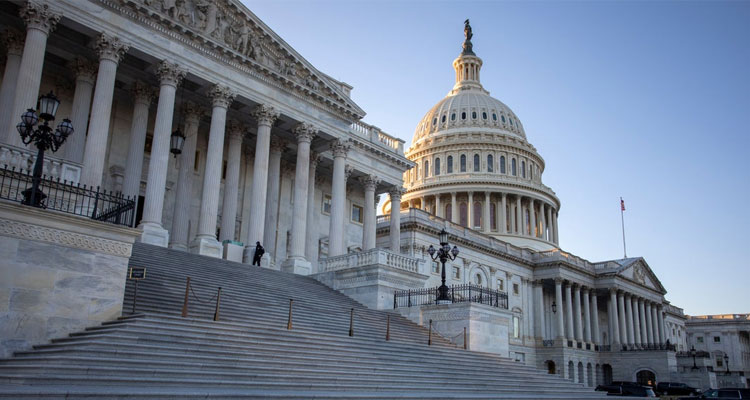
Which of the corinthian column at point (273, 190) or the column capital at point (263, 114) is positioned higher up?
the column capital at point (263, 114)

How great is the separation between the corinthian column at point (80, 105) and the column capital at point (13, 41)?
2492 mm

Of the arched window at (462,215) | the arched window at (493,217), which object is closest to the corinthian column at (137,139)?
the arched window at (462,215)

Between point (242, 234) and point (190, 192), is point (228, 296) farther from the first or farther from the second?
point (242, 234)

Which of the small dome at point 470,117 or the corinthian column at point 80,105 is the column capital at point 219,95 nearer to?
the corinthian column at point 80,105

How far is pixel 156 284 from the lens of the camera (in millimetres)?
21391

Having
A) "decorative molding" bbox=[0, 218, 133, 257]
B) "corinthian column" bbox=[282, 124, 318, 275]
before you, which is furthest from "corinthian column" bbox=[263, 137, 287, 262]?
"decorative molding" bbox=[0, 218, 133, 257]

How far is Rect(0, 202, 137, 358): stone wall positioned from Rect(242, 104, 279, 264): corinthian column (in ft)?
51.8

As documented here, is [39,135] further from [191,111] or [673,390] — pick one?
[673,390]

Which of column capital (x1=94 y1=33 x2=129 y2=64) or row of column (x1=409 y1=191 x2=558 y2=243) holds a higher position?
row of column (x1=409 y1=191 x2=558 y2=243)

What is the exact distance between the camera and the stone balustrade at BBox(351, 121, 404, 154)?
46378 millimetres

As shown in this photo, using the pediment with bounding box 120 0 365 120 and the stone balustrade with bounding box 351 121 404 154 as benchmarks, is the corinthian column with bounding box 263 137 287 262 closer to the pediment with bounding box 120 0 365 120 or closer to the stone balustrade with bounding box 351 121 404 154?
the pediment with bounding box 120 0 365 120

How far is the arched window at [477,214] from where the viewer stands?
92.5 meters

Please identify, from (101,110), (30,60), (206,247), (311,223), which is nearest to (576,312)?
(311,223)

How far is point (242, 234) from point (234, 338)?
2297 centimetres
